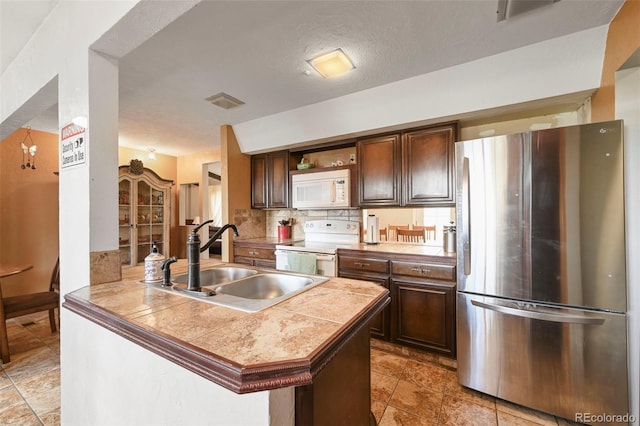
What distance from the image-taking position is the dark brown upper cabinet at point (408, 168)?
98.2 inches

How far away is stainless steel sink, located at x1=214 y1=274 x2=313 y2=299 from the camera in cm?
142

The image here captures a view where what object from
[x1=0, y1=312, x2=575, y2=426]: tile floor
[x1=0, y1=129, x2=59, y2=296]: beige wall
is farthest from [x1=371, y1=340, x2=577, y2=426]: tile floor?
[x1=0, y1=129, x2=59, y2=296]: beige wall

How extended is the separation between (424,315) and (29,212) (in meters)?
4.99

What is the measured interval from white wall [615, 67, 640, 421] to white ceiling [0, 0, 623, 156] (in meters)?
0.67

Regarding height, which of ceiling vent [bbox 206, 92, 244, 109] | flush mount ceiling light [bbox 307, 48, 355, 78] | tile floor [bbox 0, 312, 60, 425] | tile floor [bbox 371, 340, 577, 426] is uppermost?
flush mount ceiling light [bbox 307, 48, 355, 78]

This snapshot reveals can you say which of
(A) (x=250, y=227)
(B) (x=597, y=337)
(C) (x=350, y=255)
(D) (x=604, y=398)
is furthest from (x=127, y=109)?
(D) (x=604, y=398)

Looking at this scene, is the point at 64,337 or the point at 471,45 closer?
the point at 64,337

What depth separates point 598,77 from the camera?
1.78 metres

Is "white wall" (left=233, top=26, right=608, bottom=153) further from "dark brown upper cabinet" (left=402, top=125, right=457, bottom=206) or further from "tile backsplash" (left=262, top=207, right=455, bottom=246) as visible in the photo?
"tile backsplash" (left=262, top=207, right=455, bottom=246)

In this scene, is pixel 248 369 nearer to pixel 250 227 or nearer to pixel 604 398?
pixel 604 398

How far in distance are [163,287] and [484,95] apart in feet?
8.58

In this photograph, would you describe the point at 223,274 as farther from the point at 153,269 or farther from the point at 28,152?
the point at 28,152

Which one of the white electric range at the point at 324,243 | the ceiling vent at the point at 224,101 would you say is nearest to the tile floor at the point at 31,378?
the white electric range at the point at 324,243

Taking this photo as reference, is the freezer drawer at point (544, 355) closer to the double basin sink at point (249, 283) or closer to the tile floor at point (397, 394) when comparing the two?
the tile floor at point (397, 394)
